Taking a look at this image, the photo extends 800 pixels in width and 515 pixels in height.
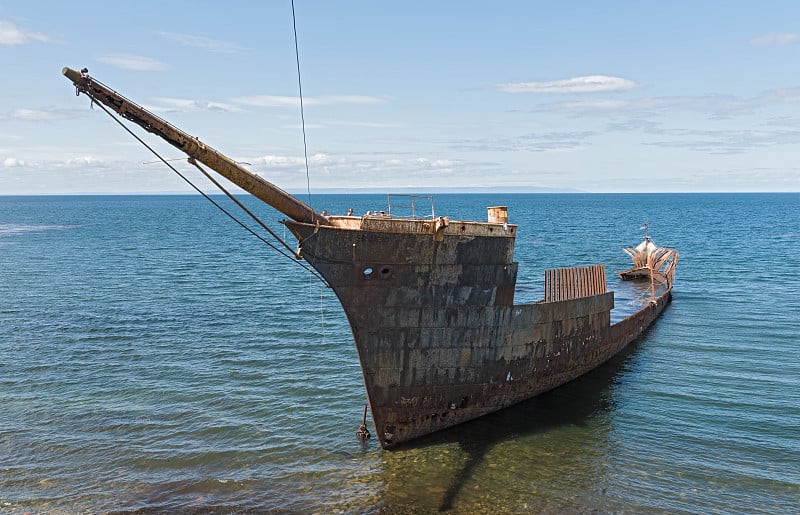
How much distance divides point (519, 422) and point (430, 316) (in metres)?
5.36

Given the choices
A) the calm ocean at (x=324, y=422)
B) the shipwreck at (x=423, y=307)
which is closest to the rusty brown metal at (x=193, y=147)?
the shipwreck at (x=423, y=307)

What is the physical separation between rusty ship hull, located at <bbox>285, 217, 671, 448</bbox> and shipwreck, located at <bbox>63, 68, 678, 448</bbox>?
0.03 metres

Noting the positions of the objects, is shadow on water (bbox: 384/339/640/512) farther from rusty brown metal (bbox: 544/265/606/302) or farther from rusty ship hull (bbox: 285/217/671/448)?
rusty brown metal (bbox: 544/265/606/302)

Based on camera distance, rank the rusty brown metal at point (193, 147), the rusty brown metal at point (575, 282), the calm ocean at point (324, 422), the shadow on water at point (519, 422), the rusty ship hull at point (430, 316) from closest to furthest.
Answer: the rusty brown metal at point (193, 147), the calm ocean at point (324, 422), the rusty ship hull at point (430, 316), the shadow on water at point (519, 422), the rusty brown metal at point (575, 282)

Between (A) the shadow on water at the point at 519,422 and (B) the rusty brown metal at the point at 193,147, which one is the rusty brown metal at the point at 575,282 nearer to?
(A) the shadow on water at the point at 519,422

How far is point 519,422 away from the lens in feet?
67.6

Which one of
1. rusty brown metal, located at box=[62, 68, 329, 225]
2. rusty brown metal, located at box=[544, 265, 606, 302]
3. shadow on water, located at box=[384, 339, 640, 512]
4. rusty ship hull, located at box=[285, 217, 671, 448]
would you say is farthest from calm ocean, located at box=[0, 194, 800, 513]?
rusty brown metal, located at box=[62, 68, 329, 225]

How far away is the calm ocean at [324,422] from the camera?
16266 mm

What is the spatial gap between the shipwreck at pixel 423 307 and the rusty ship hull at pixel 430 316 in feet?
0.11

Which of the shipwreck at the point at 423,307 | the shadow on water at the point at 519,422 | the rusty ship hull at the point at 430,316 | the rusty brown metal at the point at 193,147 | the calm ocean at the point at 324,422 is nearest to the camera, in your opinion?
the rusty brown metal at the point at 193,147

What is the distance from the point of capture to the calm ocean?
16266 millimetres

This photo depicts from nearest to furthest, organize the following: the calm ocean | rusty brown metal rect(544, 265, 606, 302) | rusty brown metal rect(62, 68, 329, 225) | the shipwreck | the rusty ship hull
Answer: rusty brown metal rect(62, 68, 329, 225) → the calm ocean → the shipwreck → the rusty ship hull → rusty brown metal rect(544, 265, 606, 302)

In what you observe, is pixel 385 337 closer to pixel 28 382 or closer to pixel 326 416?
pixel 326 416

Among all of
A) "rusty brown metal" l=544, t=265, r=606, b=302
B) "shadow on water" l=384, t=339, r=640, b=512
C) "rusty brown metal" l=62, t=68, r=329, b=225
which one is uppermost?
"rusty brown metal" l=62, t=68, r=329, b=225
